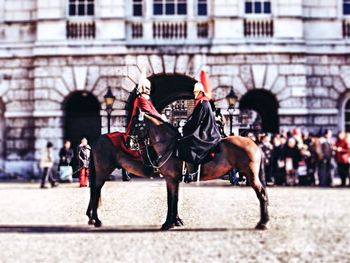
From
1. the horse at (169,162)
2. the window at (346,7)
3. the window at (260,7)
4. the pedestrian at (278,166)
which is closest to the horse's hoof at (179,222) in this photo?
the horse at (169,162)

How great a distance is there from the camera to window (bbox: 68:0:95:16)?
3.15m

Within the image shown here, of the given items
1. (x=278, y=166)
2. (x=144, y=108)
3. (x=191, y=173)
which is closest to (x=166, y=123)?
(x=144, y=108)

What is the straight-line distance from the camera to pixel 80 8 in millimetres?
3189

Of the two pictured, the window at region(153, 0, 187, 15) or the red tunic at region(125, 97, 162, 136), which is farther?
the window at region(153, 0, 187, 15)

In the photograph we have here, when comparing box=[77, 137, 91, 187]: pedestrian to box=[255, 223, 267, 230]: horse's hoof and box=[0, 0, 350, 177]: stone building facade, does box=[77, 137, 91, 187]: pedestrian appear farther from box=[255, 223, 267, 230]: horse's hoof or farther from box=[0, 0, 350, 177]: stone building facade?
box=[255, 223, 267, 230]: horse's hoof

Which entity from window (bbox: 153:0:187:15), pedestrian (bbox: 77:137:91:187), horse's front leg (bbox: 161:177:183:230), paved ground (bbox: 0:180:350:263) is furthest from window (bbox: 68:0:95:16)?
horse's front leg (bbox: 161:177:183:230)

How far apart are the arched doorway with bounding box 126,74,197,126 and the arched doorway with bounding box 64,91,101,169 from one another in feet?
0.52

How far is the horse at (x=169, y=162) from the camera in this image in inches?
74.5

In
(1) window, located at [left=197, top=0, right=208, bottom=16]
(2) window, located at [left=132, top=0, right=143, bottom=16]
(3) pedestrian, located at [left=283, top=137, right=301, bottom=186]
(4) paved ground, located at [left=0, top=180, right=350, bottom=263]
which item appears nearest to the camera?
(4) paved ground, located at [left=0, top=180, right=350, bottom=263]

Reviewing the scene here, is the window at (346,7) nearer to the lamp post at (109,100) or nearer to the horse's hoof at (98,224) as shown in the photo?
the lamp post at (109,100)

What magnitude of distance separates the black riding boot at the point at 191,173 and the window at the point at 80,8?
4.62 ft

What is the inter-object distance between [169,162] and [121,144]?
181mm

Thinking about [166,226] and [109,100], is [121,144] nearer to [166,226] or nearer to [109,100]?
[166,226]

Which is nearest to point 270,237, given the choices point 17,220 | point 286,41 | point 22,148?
point 17,220
